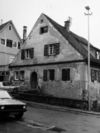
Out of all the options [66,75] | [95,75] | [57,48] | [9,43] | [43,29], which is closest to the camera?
[66,75]

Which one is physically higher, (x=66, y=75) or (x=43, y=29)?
(x=43, y=29)

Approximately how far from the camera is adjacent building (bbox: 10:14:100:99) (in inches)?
993

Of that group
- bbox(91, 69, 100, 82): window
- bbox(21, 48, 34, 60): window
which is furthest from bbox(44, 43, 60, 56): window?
bbox(91, 69, 100, 82): window

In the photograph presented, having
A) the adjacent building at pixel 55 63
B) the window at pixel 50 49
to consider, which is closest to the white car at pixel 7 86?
the adjacent building at pixel 55 63

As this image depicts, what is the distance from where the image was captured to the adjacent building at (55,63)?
82.8ft

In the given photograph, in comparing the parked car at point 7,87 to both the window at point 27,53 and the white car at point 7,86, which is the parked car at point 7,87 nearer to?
the white car at point 7,86

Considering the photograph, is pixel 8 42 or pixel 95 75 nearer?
pixel 95 75

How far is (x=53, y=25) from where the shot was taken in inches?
A: 1117

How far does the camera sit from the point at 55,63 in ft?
89.7

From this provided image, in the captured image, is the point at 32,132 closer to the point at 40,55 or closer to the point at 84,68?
the point at 84,68

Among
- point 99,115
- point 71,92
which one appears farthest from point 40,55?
point 99,115

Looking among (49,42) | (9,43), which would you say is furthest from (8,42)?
(49,42)

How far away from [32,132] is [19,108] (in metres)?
2.73

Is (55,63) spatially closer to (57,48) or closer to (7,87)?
(57,48)
